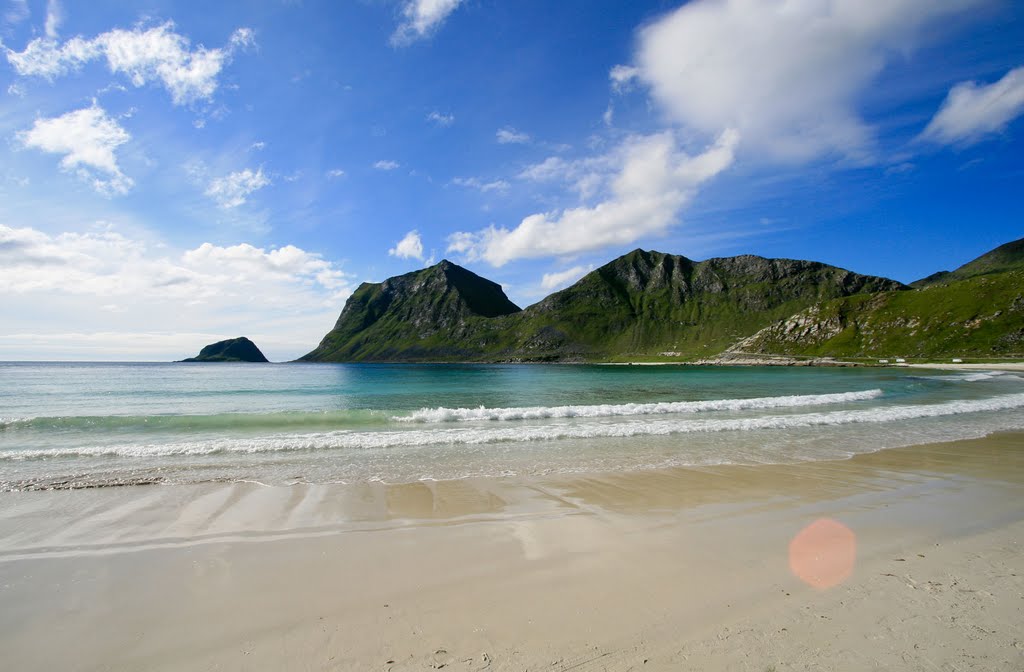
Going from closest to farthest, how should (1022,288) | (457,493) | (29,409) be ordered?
(457,493) < (29,409) < (1022,288)

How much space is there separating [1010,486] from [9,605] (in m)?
21.3

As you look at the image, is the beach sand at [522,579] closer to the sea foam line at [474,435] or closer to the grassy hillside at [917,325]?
the sea foam line at [474,435]

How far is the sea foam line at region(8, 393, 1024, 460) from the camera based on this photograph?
18.3 meters

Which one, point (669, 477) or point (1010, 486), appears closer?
point (1010, 486)

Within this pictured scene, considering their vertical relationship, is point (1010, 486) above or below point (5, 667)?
below

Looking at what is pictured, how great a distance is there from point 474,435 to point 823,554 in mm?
16020

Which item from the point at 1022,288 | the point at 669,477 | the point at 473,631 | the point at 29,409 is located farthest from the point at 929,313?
the point at 29,409

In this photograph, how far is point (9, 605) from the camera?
6148mm

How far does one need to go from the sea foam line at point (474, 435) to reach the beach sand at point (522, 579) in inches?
284

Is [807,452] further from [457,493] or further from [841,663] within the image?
[841,663]

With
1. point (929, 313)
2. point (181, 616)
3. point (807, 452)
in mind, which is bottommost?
point (807, 452)

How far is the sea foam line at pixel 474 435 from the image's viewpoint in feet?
60.2

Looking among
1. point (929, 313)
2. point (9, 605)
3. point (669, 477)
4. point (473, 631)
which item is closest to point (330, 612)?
point (473, 631)

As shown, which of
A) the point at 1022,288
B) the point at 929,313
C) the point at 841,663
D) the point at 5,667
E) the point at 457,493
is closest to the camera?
the point at 841,663
